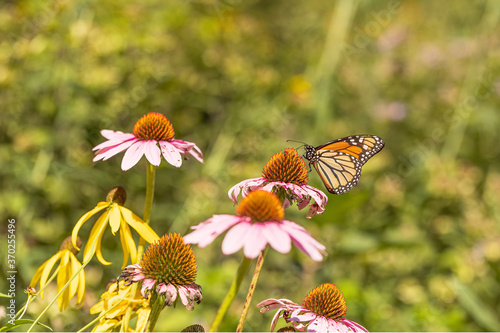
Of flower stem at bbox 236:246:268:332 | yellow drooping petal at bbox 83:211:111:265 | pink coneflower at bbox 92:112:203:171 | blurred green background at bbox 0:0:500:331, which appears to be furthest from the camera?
blurred green background at bbox 0:0:500:331

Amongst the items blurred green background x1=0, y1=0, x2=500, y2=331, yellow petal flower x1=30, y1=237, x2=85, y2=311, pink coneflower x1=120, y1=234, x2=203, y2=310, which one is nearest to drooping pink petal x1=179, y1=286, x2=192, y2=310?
pink coneflower x1=120, y1=234, x2=203, y2=310

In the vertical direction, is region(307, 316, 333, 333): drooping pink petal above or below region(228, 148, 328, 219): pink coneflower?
below

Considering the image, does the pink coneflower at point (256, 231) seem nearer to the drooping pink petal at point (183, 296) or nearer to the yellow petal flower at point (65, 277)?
the drooping pink petal at point (183, 296)

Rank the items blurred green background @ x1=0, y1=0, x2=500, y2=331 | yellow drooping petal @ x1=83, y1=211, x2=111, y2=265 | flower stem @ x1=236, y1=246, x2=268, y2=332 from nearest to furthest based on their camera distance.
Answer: flower stem @ x1=236, y1=246, x2=268, y2=332 < yellow drooping petal @ x1=83, y1=211, x2=111, y2=265 < blurred green background @ x1=0, y1=0, x2=500, y2=331

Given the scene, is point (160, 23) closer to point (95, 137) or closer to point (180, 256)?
point (95, 137)

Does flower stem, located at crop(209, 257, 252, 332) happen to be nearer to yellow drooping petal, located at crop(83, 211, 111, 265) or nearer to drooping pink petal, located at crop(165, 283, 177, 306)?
drooping pink petal, located at crop(165, 283, 177, 306)

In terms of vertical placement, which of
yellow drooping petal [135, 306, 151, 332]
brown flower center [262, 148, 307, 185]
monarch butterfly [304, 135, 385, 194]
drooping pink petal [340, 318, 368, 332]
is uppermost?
monarch butterfly [304, 135, 385, 194]

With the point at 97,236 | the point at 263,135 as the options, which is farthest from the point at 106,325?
the point at 263,135

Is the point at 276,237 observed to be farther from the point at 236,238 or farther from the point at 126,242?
the point at 126,242
